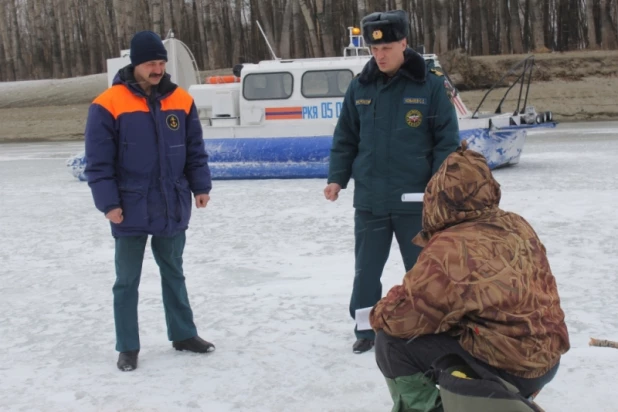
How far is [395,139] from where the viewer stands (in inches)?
122

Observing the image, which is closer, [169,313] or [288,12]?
[169,313]

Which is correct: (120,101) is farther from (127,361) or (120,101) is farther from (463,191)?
(463,191)

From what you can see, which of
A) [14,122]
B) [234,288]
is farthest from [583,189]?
[14,122]

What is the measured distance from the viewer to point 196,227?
6059mm

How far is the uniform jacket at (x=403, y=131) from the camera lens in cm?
307

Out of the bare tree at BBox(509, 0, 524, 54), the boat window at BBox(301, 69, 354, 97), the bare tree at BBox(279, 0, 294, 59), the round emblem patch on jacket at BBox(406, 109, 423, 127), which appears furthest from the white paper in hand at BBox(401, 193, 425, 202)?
the bare tree at BBox(279, 0, 294, 59)

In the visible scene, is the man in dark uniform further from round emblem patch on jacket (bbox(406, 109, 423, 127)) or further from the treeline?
the treeline

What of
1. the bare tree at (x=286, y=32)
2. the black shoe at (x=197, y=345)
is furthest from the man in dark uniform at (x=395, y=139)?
the bare tree at (x=286, y=32)

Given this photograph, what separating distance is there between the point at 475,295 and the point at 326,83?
25.9 ft

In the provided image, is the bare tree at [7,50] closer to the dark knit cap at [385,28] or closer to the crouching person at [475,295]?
the dark knit cap at [385,28]

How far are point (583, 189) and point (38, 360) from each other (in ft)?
17.7

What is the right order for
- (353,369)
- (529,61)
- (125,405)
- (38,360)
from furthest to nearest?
(529,61) → (38,360) → (353,369) → (125,405)

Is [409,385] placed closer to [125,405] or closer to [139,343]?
[125,405]

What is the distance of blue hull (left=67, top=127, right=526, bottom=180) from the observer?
8852 mm
